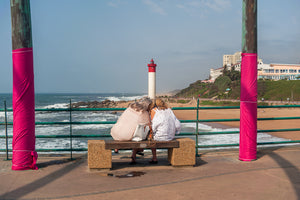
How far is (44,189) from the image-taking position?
4488mm

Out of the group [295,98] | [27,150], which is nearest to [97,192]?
[27,150]

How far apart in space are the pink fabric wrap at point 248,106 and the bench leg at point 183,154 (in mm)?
1355

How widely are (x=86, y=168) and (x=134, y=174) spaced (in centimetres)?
103

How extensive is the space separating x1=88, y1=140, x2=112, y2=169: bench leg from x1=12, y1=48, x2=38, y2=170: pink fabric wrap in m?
1.10

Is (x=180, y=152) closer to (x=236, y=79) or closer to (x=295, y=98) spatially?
(x=295, y=98)

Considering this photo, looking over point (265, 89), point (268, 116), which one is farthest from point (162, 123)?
point (265, 89)

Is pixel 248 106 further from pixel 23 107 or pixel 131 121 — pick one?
pixel 23 107

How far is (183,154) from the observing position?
5777mm

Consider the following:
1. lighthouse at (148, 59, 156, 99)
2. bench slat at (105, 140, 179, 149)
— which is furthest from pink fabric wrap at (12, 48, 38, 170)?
lighthouse at (148, 59, 156, 99)

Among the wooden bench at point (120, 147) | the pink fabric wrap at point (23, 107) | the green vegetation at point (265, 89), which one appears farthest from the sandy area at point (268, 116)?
the green vegetation at point (265, 89)

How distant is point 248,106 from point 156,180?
272 cm

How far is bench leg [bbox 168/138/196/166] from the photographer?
5.73 metres

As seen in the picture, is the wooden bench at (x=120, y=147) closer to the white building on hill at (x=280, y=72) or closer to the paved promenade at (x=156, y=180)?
the paved promenade at (x=156, y=180)

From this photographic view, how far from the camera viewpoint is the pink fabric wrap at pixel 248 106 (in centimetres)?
630
